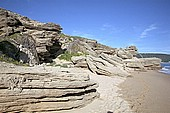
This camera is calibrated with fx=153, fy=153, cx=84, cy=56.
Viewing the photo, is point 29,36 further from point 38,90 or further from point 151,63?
point 151,63

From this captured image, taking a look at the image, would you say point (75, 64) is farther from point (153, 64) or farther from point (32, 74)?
point (153, 64)

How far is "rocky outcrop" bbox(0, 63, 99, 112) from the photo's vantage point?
6.07 meters

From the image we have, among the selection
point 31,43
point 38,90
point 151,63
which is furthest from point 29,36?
point 151,63

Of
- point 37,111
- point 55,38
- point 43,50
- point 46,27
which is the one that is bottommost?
point 37,111

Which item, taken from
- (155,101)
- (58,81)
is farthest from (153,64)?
(58,81)

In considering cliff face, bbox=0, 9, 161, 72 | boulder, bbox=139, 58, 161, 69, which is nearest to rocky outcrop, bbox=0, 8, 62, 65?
cliff face, bbox=0, 9, 161, 72

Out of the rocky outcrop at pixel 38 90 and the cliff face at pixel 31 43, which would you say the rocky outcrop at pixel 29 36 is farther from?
the rocky outcrop at pixel 38 90

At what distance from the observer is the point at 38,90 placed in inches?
A: 261

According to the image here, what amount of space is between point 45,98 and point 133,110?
4518mm

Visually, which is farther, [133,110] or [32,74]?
[133,110]

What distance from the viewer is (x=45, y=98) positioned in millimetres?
6754

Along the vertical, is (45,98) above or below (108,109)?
above

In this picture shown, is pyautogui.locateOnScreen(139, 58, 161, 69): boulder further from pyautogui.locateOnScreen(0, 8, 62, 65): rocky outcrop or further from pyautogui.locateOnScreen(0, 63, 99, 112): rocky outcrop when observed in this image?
pyautogui.locateOnScreen(0, 63, 99, 112): rocky outcrop

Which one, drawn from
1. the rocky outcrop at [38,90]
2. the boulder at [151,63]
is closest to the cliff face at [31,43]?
the rocky outcrop at [38,90]
